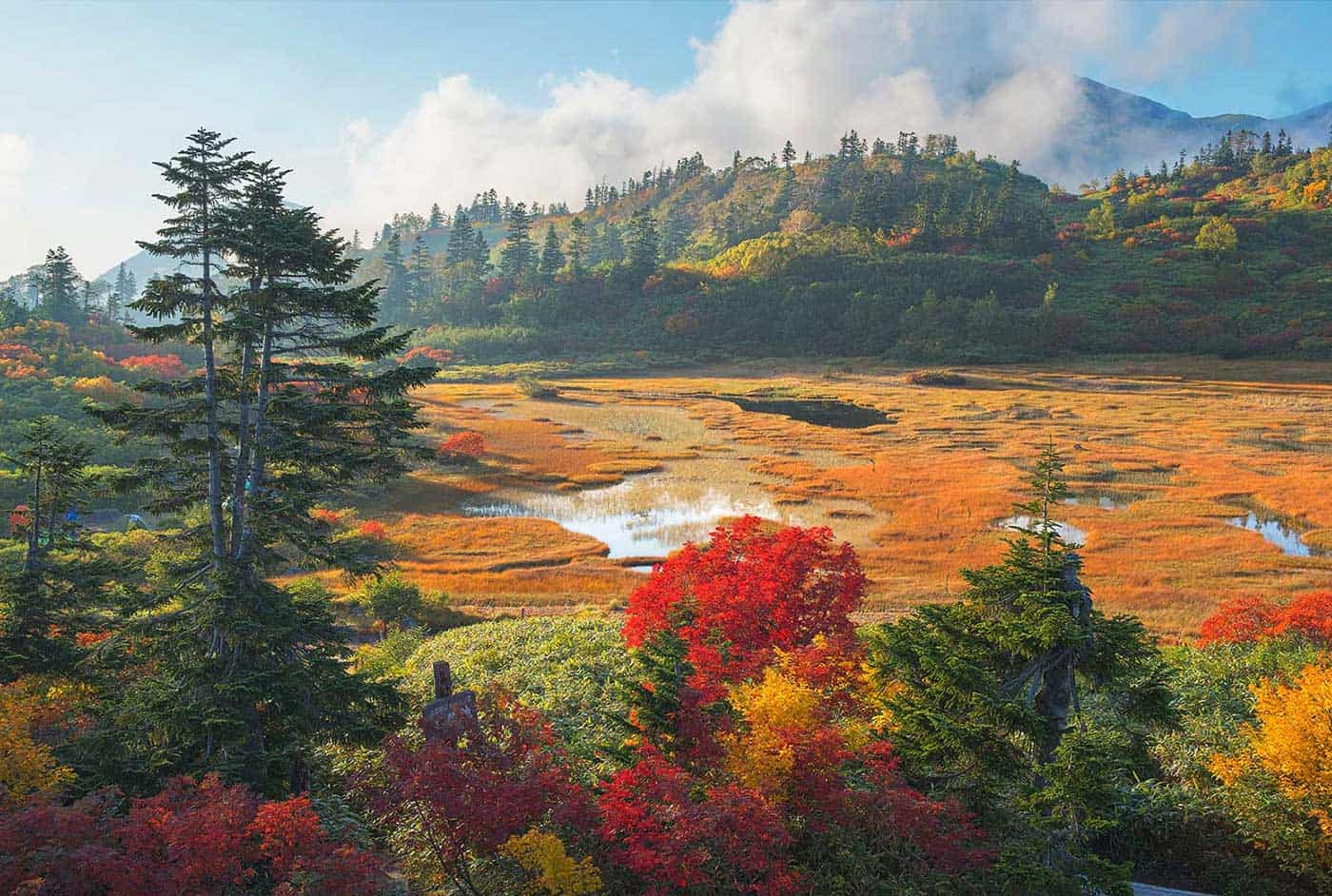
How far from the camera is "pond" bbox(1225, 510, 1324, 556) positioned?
45.4 metres

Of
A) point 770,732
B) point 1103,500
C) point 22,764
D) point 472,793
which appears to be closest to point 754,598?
point 770,732

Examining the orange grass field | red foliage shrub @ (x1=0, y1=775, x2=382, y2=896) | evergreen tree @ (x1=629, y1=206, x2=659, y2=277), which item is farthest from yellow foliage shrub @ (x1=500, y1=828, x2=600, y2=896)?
evergreen tree @ (x1=629, y1=206, x2=659, y2=277)

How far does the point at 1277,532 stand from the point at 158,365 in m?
108

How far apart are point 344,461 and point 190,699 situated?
624cm

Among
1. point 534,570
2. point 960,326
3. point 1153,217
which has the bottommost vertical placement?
point 534,570

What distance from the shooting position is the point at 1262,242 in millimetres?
159875

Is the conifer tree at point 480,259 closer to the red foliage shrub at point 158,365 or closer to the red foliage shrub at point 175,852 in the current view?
the red foliage shrub at point 158,365

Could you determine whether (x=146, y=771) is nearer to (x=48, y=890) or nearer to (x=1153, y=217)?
(x=48, y=890)

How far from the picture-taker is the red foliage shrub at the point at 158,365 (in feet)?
278

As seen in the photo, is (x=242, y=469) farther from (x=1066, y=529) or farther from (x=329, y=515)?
(x=1066, y=529)

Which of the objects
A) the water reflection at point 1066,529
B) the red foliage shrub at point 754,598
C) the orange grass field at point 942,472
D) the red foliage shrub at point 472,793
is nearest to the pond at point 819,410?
the orange grass field at point 942,472

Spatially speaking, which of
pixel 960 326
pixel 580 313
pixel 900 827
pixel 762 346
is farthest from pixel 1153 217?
pixel 900 827

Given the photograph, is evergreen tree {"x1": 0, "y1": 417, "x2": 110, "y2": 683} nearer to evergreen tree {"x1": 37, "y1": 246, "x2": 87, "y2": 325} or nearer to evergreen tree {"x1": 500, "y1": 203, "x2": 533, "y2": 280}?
evergreen tree {"x1": 37, "y1": 246, "x2": 87, "y2": 325}

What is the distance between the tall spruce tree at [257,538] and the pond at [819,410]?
75206mm
